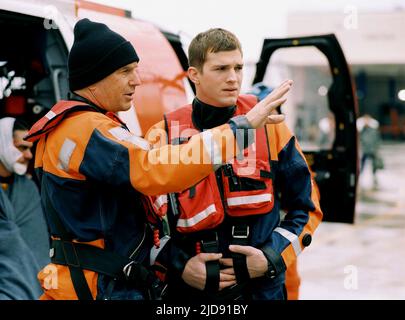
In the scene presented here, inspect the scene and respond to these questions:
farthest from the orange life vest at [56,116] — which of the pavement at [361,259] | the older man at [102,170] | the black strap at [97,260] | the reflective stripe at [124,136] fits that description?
the pavement at [361,259]

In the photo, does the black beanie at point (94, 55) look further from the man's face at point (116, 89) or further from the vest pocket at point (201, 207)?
the vest pocket at point (201, 207)

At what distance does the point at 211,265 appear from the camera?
7.33 ft

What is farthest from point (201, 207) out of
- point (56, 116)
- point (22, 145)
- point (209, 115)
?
point (22, 145)

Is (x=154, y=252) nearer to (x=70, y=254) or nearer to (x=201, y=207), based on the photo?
(x=201, y=207)

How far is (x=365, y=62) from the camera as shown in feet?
111

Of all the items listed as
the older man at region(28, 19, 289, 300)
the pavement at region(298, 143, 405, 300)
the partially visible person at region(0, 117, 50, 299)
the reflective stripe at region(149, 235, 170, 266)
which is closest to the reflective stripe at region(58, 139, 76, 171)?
the older man at region(28, 19, 289, 300)

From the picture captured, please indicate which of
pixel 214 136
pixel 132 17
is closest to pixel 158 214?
pixel 214 136

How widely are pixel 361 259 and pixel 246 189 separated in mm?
5322

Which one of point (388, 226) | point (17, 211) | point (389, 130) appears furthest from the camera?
point (389, 130)

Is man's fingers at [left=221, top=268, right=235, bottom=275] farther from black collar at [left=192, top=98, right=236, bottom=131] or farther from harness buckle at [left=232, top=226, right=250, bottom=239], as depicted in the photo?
black collar at [left=192, top=98, right=236, bottom=131]

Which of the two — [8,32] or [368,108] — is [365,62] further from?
[8,32]

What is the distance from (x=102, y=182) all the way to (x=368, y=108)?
46312mm

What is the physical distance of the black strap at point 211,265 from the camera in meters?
2.22

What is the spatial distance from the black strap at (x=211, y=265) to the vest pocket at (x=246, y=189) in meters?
0.13
